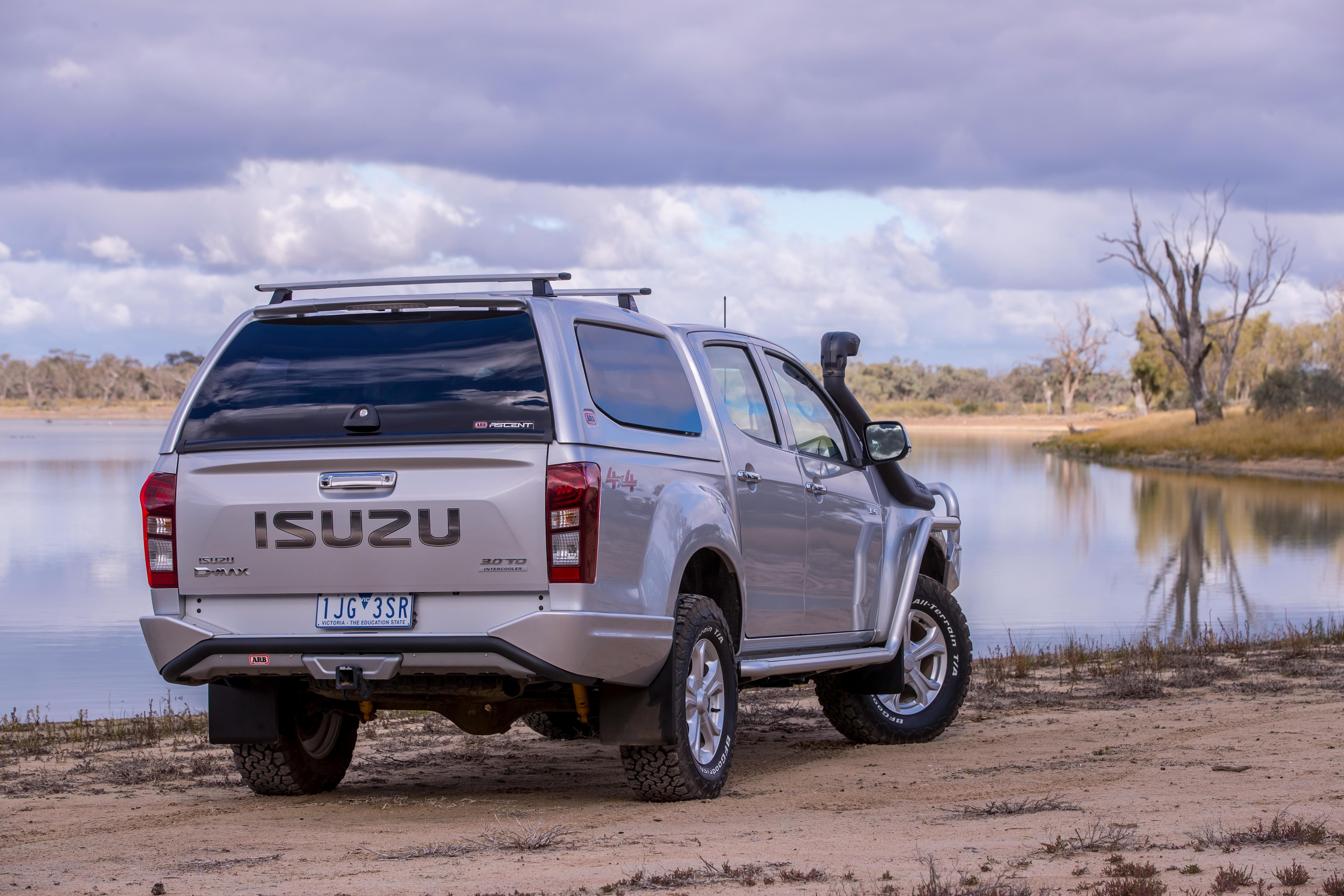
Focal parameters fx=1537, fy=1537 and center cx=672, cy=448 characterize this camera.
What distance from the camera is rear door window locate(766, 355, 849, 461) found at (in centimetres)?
801

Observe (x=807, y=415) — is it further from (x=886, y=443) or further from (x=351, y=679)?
(x=351, y=679)

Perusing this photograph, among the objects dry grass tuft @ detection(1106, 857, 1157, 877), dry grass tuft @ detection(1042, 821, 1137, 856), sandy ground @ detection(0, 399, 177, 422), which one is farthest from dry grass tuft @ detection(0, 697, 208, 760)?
sandy ground @ detection(0, 399, 177, 422)

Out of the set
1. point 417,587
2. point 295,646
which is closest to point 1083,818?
point 417,587

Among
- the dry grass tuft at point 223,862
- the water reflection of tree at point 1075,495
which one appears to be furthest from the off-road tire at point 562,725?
the water reflection of tree at point 1075,495

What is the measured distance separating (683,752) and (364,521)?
1.69 meters

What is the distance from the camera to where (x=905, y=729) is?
876cm

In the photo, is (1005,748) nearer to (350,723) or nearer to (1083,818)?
(1083,818)

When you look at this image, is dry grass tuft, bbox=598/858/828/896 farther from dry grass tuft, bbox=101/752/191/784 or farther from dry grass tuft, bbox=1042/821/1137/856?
dry grass tuft, bbox=101/752/191/784

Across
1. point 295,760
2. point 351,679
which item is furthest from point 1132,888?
point 295,760

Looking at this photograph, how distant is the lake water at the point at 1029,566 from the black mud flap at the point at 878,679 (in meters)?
6.21

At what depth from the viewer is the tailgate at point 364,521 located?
5.75 meters

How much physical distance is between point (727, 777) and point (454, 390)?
101 inches

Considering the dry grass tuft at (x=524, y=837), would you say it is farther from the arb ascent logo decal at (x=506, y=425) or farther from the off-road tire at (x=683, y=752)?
the arb ascent logo decal at (x=506, y=425)

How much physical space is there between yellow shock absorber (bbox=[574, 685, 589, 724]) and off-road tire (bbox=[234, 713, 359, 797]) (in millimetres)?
1217
